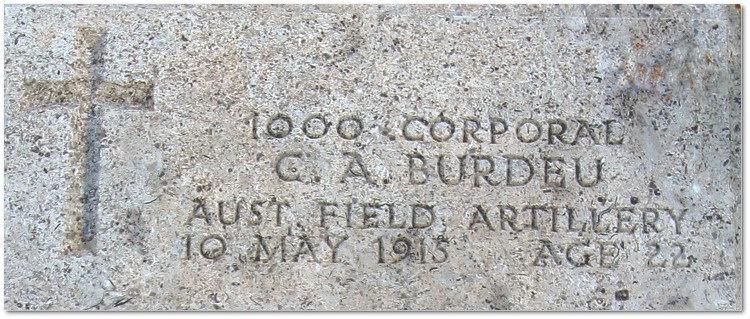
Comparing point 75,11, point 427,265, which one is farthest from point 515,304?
point 75,11

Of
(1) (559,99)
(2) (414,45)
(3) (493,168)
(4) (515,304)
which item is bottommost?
(4) (515,304)

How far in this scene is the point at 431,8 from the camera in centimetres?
226

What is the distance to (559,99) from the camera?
2238mm

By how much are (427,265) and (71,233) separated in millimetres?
973

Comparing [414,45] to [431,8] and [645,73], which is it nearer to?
[431,8]

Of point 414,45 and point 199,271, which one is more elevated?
point 414,45

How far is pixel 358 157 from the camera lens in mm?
2238

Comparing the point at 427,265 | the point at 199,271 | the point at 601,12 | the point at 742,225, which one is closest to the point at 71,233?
the point at 199,271

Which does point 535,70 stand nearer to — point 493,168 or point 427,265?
point 493,168

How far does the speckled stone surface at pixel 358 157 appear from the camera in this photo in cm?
224

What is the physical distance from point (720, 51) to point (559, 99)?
466mm

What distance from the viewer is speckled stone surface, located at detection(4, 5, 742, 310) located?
2236 millimetres

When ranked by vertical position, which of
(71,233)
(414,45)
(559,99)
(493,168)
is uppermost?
(414,45)

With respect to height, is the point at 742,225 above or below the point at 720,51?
below
